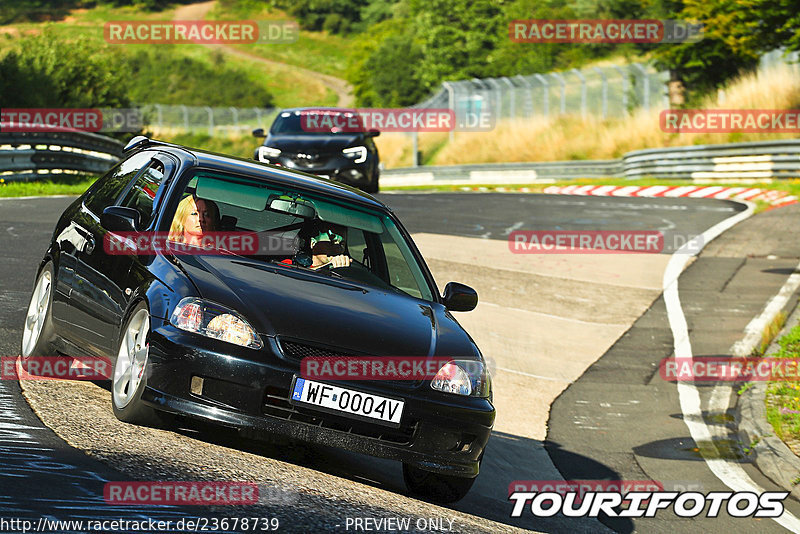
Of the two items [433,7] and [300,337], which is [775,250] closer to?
[300,337]

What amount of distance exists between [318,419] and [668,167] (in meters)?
27.2

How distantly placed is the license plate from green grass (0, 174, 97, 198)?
17.4 metres

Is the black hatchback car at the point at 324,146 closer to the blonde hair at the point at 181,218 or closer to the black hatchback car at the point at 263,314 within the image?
the black hatchback car at the point at 263,314

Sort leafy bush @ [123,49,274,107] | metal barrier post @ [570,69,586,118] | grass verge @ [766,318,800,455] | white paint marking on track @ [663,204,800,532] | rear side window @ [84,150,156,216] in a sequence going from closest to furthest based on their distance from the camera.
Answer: rear side window @ [84,150,156,216] < white paint marking on track @ [663,204,800,532] < grass verge @ [766,318,800,455] < metal barrier post @ [570,69,586,118] < leafy bush @ [123,49,274,107]

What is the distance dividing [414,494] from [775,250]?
11884 millimetres

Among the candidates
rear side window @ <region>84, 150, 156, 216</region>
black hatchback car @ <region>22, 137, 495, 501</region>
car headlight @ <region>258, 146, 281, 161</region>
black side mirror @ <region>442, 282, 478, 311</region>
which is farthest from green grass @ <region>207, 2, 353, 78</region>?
black side mirror @ <region>442, 282, 478, 311</region>

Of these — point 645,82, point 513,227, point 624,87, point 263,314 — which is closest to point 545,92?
point 624,87

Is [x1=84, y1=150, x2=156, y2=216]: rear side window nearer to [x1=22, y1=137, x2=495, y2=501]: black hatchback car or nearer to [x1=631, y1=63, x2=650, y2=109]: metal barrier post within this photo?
[x1=22, y1=137, x2=495, y2=501]: black hatchback car

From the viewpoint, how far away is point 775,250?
16.7 m

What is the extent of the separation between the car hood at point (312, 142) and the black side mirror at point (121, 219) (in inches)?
519

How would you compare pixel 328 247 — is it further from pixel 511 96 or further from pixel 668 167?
pixel 511 96

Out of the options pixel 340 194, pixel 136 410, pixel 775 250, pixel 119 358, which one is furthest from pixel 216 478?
pixel 775 250

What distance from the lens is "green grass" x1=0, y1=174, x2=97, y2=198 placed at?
22219 millimetres

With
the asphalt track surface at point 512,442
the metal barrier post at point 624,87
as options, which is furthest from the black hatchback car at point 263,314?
the metal barrier post at point 624,87
